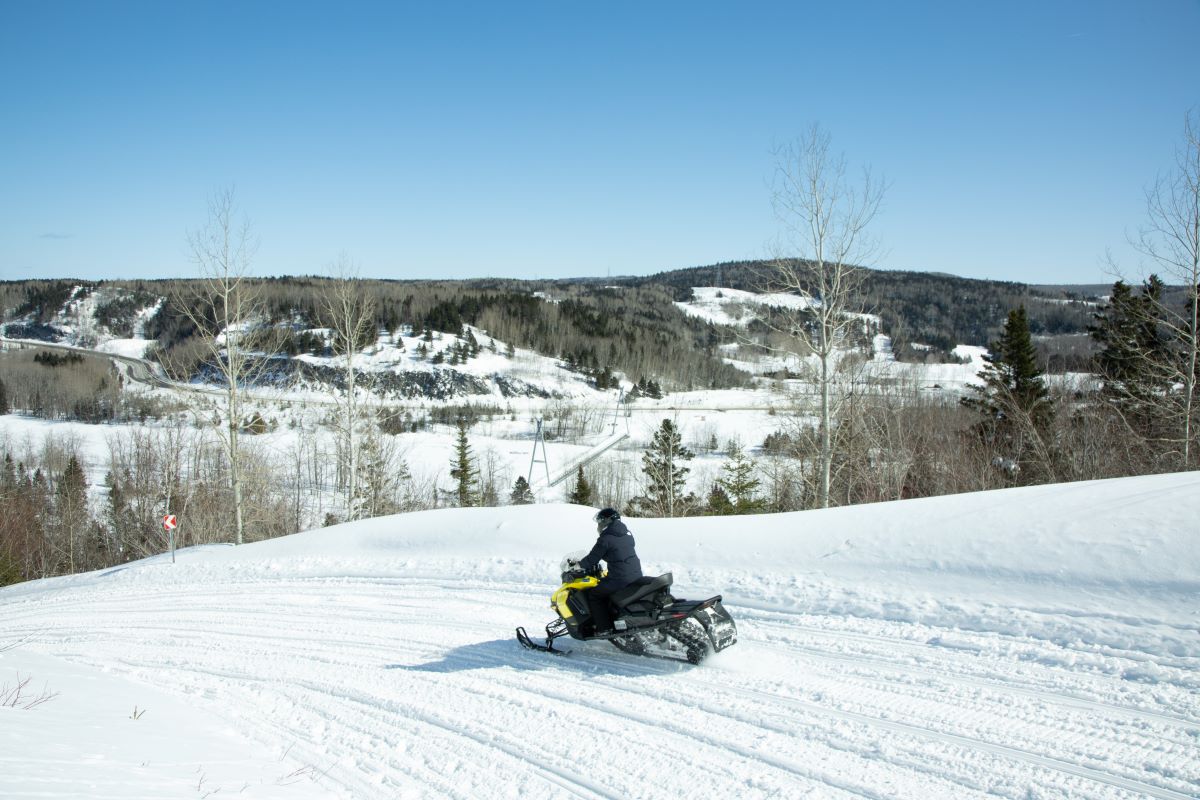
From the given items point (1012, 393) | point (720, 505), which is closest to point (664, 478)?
point (720, 505)

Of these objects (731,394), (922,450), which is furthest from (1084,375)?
(731,394)

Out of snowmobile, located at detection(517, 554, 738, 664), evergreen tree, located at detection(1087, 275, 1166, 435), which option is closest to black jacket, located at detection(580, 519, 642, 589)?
snowmobile, located at detection(517, 554, 738, 664)

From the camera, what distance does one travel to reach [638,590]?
721 cm

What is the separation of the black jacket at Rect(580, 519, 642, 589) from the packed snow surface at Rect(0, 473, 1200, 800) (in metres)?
0.84

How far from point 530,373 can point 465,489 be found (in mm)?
48637

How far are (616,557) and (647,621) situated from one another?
0.74 metres

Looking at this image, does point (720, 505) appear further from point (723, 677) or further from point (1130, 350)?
point (723, 677)

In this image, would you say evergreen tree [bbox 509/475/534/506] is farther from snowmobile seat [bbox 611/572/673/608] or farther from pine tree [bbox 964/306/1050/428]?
snowmobile seat [bbox 611/572/673/608]

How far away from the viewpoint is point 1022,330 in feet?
91.5

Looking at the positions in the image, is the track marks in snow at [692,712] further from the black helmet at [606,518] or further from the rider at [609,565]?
the black helmet at [606,518]

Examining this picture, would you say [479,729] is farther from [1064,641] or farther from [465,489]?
[465,489]

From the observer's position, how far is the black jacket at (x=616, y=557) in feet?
24.1

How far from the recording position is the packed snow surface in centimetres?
459

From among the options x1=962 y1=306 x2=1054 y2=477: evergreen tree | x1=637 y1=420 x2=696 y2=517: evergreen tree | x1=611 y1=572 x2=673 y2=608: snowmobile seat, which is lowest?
x1=637 y1=420 x2=696 y2=517: evergreen tree
